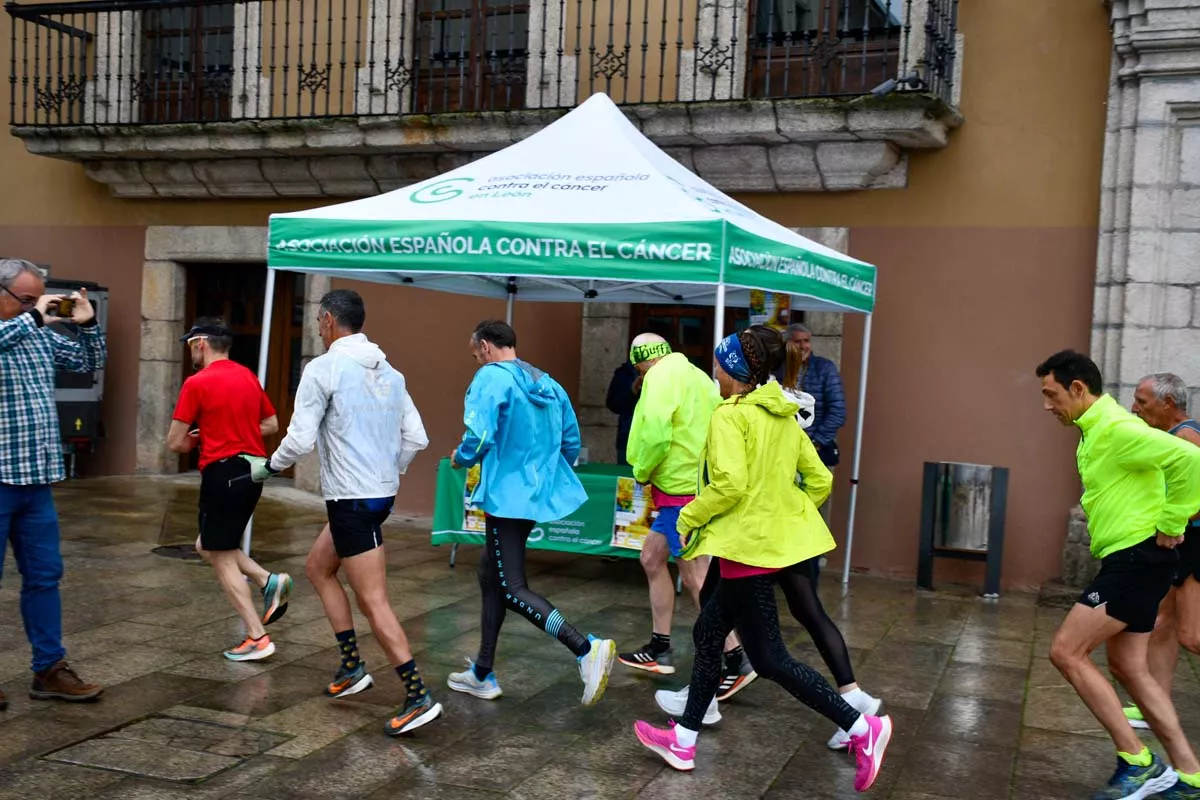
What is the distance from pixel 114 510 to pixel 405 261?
194 inches

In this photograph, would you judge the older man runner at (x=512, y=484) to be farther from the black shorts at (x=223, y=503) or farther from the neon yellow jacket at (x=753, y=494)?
the black shorts at (x=223, y=503)

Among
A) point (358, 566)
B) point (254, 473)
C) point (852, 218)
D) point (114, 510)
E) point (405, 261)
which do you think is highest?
point (852, 218)

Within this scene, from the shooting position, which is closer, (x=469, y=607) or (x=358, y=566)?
(x=358, y=566)

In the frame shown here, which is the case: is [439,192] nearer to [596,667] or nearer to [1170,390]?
[596,667]

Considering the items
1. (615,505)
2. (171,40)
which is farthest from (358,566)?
(171,40)

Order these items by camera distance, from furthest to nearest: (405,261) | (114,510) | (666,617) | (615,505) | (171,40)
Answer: (171,40) < (114,510) < (615,505) < (405,261) < (666,617)

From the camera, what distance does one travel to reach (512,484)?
5383 mm

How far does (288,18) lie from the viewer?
11.8 meters

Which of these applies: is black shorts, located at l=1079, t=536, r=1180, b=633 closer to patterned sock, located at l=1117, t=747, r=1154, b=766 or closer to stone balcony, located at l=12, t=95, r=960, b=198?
patterned sock, located at l=1117, t=747, r=1154, b=766

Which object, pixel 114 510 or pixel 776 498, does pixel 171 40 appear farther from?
pixel 776 498

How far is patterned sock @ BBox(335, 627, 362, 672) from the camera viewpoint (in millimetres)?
5457

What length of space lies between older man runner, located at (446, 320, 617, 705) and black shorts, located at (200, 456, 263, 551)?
4.40ft

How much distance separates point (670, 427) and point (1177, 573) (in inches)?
91.2

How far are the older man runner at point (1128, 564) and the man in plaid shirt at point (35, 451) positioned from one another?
3894 mm
